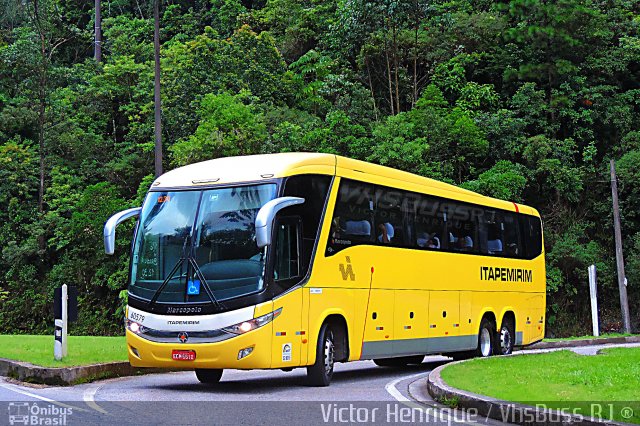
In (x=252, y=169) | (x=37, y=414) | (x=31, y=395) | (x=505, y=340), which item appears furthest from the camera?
(x=505, y=340)

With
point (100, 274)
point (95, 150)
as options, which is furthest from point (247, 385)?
point (95, 150)

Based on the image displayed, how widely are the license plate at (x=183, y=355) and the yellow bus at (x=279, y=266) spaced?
0.02 meters

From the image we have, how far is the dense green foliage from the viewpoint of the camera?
40438mm

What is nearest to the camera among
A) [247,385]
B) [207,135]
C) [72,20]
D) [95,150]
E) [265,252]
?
[265,252]

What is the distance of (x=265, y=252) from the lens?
13.8 metres

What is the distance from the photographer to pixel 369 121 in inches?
1690

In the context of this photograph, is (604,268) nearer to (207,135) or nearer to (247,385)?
(207,135)

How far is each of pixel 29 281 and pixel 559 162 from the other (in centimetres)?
2679

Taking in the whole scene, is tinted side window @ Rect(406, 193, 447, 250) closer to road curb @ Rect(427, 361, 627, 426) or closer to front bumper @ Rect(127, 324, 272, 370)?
front bumper @ Rect(127, 324, 272, 370)

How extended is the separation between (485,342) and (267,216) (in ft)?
34.9

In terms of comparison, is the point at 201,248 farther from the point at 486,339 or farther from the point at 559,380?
the point at 486,339

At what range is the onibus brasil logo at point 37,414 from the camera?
9727 millimetres

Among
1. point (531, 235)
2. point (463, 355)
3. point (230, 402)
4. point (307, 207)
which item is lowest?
point (463, 355)

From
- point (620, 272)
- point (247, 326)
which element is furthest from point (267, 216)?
point (620, 272)
